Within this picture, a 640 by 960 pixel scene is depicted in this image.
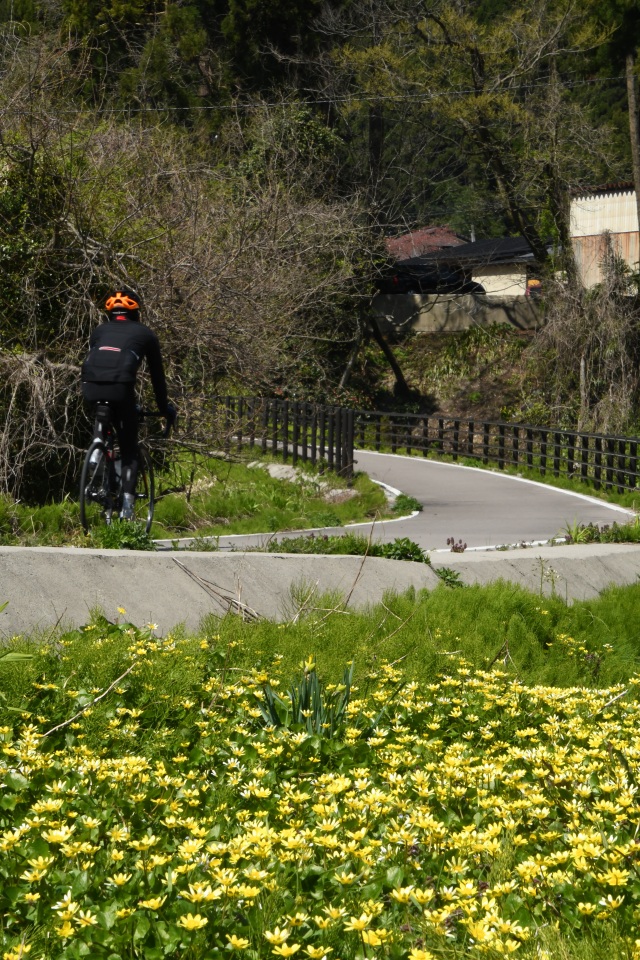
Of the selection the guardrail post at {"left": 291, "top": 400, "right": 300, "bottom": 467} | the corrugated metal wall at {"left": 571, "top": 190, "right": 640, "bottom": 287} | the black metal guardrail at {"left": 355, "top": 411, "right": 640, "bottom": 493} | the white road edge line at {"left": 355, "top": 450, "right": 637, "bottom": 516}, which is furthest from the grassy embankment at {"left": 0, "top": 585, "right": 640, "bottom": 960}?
the corrugated metal wall at {"left": 571, "top": 190, "right": 640, "bottom": 287}

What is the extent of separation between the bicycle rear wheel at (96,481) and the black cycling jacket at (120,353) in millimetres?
677

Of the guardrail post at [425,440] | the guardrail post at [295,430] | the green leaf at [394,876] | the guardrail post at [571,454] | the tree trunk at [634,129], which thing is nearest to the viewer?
the green leaf at [394,876]

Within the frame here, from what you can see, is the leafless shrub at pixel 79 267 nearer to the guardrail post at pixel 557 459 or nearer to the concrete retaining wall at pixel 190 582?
the concrete retaining wall at pixel 190 582

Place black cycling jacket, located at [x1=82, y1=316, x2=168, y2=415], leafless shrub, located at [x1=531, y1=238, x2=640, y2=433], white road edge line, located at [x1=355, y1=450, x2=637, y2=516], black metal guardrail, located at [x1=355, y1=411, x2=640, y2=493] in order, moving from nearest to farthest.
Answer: black cycling jacket, located at [x1=82, y1=316, x2=168, y2=415], white road edge line, located at [x1=355, y1=450, x2=637, y2=516], black metal guardrail, located at [x1=355, y1=411, x2=640, y2=493], leafless shrub, located at [x1=531, y1=238, x2=640, y2=433]

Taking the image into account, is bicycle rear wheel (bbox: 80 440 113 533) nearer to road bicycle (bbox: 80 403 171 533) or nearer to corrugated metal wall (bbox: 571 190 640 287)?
road bicycle (bbox: 80 403 171 533)

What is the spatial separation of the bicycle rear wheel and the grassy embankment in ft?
10.8

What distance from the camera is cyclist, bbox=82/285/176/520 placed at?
923cm

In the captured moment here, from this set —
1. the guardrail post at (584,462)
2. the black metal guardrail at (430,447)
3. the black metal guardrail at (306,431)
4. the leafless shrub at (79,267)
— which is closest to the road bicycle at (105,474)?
the leafless shrub at (79,267)

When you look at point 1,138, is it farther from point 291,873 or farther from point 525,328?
point 525,328

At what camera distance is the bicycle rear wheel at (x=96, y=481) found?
9.72 m

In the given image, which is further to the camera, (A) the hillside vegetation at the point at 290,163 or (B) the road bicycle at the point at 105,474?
(A) the hillside vegetation at the point at 290,163

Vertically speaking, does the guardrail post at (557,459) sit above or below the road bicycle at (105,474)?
below

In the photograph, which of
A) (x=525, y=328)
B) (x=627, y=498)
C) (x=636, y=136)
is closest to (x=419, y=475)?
(x=627, y=498)

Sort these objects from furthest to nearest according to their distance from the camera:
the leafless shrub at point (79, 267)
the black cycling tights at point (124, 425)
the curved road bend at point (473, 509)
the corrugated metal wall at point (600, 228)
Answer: the corrugated metal wall at point (600, 228)
the curved road bend at point (473, 509)
the leafless shrub at point (79, 267)
the black cycling tights at point (124, 425)
